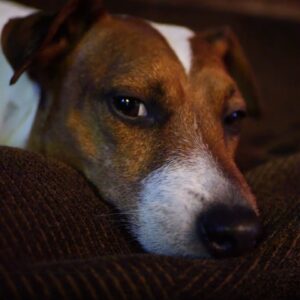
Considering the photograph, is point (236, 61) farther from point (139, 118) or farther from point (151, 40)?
point (139, 118)

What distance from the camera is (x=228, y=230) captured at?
1.05 metres

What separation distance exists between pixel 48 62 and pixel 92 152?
31 centimetres

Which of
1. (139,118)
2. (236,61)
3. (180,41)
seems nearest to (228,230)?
(139,118)

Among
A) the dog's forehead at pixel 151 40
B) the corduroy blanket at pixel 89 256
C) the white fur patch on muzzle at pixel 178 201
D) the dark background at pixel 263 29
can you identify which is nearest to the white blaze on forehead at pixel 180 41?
the dog's forehead at pixel 151 40

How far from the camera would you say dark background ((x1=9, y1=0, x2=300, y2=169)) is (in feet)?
8.57

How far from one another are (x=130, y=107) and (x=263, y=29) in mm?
1740

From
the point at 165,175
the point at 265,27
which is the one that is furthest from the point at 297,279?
the point at 265,27

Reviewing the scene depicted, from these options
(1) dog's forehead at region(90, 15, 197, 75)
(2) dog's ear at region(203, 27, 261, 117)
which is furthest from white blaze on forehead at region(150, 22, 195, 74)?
(2) dog's ear at region(203, 27, 261, 117)

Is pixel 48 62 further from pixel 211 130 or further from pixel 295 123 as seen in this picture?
pixel 295 123

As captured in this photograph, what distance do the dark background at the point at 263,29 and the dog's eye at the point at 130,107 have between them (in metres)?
1.22

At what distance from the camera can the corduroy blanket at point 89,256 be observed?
821 millimetres

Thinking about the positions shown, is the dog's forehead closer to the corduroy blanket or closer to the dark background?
the corduroy blanket

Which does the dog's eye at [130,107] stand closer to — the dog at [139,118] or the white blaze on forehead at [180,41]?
the dog at [139,118]

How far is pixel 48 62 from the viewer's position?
4.83 ft
